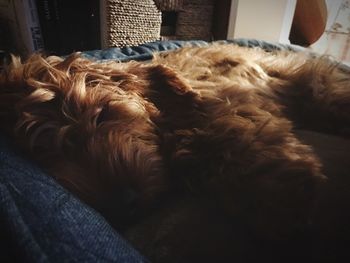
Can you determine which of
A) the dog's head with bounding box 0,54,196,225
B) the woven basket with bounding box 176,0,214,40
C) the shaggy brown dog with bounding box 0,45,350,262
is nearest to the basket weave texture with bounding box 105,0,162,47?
the woven basket with bounding box 176,0,214,40

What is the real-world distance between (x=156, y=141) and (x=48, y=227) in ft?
1.66

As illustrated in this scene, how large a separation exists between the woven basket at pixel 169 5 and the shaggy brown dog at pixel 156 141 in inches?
57.5

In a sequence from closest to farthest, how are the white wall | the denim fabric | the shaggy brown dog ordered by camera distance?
1. the denim fabric
2. the shaggy brown dog
3. the white wall

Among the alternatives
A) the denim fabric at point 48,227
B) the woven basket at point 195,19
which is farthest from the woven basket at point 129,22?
the denim fabric at point 48,227

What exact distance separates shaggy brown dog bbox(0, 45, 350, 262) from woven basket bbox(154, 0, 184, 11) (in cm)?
146

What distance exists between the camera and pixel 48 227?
561 millimetres

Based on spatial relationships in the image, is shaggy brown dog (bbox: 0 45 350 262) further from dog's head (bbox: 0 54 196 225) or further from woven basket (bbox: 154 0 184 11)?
woven basket (bbox: 154 0 184 11)

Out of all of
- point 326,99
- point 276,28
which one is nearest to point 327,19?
point 276,28

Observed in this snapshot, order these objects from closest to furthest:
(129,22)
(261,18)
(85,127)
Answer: (85,127) → (129,22) → (261,18)

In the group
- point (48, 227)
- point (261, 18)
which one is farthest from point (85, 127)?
point (261, 18)

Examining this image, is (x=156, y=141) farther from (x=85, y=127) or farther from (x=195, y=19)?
(x=195, y=19)

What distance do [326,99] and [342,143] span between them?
0.28 m

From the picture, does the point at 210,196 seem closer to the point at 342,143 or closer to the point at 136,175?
the point at 136,175

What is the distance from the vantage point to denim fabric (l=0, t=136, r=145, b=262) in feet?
1.72
